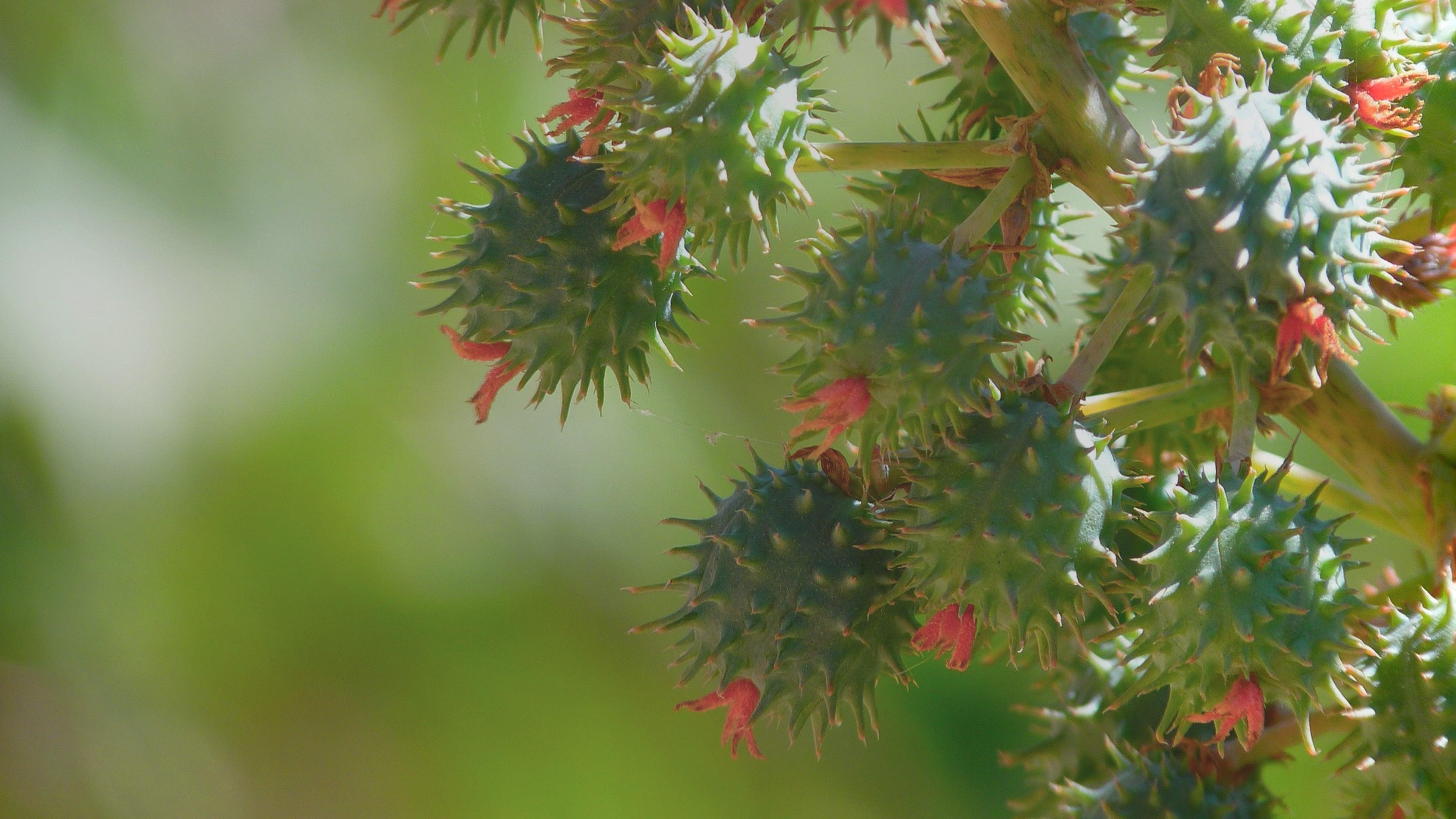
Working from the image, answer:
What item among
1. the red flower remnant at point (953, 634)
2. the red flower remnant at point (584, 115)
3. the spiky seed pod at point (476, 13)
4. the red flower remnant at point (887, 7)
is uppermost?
the spiky seed pod at point (476, 13)

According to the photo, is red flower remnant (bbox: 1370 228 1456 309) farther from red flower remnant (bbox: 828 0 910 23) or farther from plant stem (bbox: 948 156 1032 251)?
red flower remnant (bbox: 828 0 910 23)

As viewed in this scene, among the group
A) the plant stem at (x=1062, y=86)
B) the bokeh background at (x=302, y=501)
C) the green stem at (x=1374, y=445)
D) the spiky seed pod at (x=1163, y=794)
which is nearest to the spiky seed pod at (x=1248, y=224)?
the plant stem at (x=1062, y=86)

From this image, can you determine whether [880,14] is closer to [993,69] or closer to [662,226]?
[662,226]

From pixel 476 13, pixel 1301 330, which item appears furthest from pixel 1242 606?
pixel 476 13

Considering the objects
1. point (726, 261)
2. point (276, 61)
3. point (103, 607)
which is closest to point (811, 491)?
point (726, 261)

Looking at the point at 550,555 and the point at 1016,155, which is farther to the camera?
the point at 550,555

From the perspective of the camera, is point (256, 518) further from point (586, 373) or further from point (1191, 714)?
point (1191, 714)

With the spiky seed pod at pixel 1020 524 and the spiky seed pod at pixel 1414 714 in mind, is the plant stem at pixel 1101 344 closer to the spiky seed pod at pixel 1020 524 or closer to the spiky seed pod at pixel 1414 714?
the spiky seed pod at pixel 1020 524

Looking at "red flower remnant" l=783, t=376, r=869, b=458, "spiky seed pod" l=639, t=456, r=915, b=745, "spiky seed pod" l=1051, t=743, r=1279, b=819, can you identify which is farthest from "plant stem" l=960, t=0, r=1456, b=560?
"spiky seed pod" l=1051, t=743, r=1279, b=819
